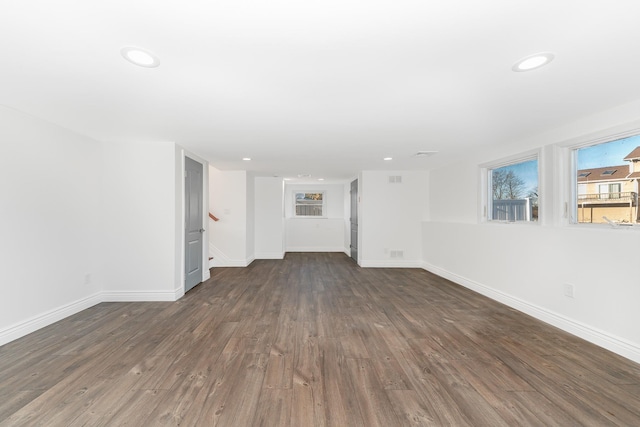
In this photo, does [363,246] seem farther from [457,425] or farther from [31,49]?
[31,49]

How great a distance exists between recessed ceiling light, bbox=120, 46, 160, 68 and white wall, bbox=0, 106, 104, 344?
192cm

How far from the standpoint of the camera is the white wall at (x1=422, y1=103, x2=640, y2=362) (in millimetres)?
2408

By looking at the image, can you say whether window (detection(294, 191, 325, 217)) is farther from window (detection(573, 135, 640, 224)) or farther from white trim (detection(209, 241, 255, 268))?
window (detection(573, 135, 640, 224))

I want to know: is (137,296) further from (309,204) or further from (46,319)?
(309,204)

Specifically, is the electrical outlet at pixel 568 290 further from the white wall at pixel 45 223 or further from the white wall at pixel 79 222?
the white wall at pixel 45 223

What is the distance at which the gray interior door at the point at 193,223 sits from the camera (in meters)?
4.28

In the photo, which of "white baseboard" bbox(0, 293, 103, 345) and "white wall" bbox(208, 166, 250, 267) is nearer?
"white baseboard" bbox(0, 293, 103, 345)

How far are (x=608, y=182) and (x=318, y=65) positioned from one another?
3121 mm

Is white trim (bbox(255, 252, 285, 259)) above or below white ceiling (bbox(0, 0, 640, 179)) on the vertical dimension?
below

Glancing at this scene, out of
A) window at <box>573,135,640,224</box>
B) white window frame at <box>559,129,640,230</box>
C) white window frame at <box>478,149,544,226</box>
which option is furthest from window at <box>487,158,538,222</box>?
window at <box>573,135,640,224</box>

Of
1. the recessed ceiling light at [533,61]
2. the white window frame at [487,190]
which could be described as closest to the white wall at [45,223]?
A: the recessed ceiling light at [533,61]

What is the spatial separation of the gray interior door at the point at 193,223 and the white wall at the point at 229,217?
1489 mm

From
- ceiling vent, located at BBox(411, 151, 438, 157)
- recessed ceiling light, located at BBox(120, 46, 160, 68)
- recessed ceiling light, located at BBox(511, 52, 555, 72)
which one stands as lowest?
recessed ceiling light, located at BBox(511, 52, 555, 72)

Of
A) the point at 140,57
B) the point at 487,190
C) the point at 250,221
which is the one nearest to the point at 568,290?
the point at 487,190
